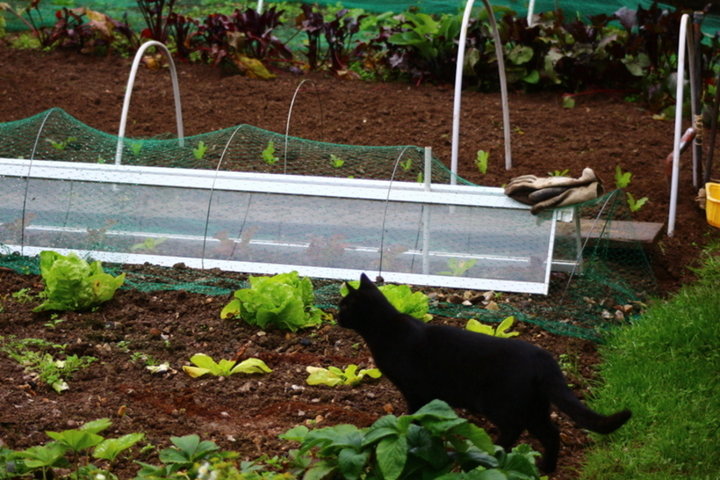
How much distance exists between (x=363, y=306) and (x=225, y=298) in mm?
1778

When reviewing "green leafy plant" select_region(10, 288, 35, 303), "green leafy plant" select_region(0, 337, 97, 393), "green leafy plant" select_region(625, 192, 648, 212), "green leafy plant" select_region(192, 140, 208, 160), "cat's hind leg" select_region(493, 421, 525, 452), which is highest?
Answer: "green leafy plant" select_region(192, 140, 208, 160)

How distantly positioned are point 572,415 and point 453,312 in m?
1.80

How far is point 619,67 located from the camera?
9539mm

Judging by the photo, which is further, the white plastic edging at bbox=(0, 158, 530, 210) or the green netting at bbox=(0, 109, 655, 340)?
the white plastic edging at bbox=(0, 158, 530, 210)

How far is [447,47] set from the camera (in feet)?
32.4

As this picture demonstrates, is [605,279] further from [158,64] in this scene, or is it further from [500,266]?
[158,64]

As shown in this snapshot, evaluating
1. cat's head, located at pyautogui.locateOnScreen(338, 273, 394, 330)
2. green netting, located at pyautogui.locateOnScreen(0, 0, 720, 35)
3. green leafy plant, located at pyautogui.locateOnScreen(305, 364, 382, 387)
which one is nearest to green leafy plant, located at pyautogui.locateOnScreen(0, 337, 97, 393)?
green leafy plant, located at pyautogui.locateOnScreen(305, 364, 382, 387)

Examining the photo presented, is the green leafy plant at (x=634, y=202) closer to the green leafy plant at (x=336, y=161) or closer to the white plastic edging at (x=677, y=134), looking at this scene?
the white plastic edging at (x=677, y=134)

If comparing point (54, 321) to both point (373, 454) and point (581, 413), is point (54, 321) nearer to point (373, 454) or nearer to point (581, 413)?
point (373, 454)

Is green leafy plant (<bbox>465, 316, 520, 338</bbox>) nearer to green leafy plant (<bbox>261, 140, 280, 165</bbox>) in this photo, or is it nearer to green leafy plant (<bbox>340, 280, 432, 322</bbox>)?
green leafy plant (<bbox>340, 280, 432, 322</bbox>)

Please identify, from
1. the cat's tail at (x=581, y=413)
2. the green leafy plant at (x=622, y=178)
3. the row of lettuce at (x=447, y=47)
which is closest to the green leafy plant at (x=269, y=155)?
the green leafy plant at (x=622, y=178)

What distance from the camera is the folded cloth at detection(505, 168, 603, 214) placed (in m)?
5.09

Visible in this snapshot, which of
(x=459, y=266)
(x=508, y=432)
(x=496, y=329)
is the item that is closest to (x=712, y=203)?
(x=459, y=266)

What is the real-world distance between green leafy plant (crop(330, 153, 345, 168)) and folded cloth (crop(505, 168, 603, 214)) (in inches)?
56.7
